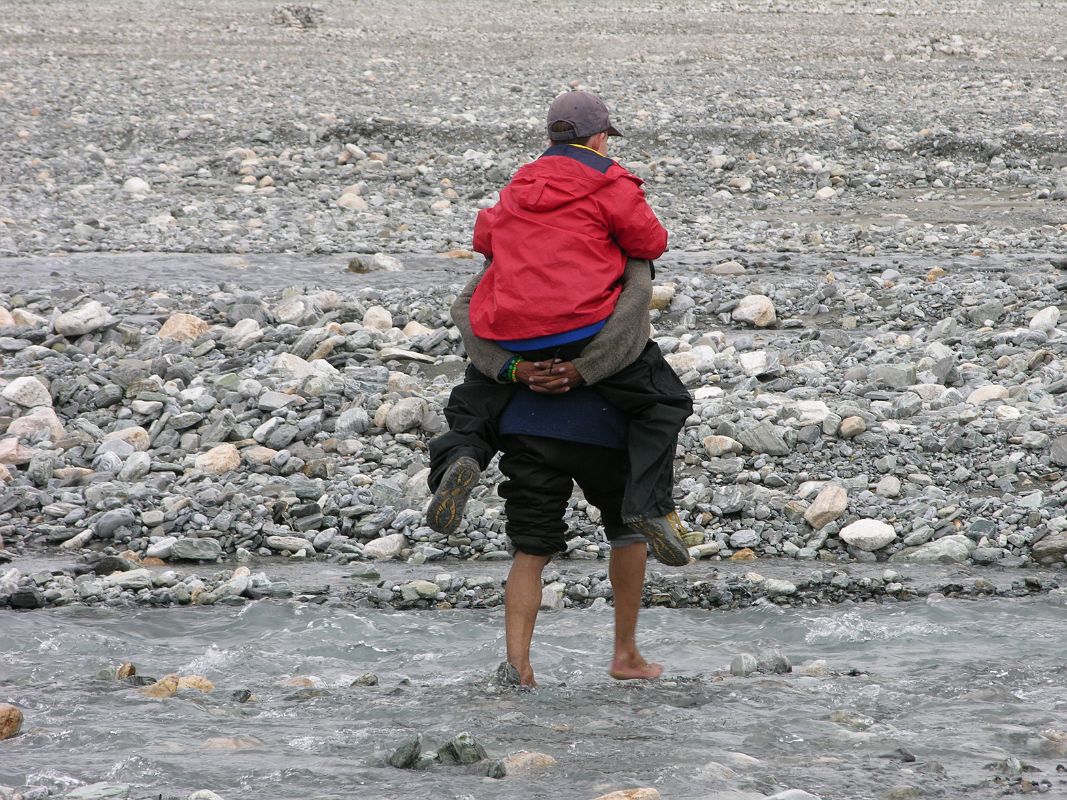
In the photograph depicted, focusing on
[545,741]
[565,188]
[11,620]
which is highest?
[565,188]

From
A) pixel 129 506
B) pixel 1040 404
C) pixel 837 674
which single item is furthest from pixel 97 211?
pixel 837 674

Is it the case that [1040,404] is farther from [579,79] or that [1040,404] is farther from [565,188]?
[579,79]

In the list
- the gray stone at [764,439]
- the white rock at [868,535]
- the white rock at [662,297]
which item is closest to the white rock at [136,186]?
the white rock at [662,297]

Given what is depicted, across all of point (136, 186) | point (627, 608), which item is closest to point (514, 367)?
point (627, 608)

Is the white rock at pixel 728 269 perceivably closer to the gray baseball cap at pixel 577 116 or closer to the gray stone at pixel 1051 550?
the gray stone at pixel 1051 550

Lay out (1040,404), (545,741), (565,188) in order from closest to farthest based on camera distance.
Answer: (545,741), (565,188), (1040,404)

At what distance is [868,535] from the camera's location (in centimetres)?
566

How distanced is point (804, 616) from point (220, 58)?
1857 centimetres

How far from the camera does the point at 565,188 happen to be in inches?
146

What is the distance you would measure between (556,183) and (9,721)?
6.99 feet

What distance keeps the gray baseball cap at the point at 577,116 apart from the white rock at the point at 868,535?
2.63m

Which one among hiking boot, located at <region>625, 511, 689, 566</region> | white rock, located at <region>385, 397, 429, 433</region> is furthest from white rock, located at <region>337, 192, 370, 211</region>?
hiking boot, located at <region>625, 511, 689, 566</region>

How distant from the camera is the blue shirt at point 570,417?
12.5 ft

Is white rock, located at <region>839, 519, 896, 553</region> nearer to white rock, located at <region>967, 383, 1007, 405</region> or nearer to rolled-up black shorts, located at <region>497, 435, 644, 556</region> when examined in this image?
white rock, located at <region>967, 383, 1007, 405</region>
